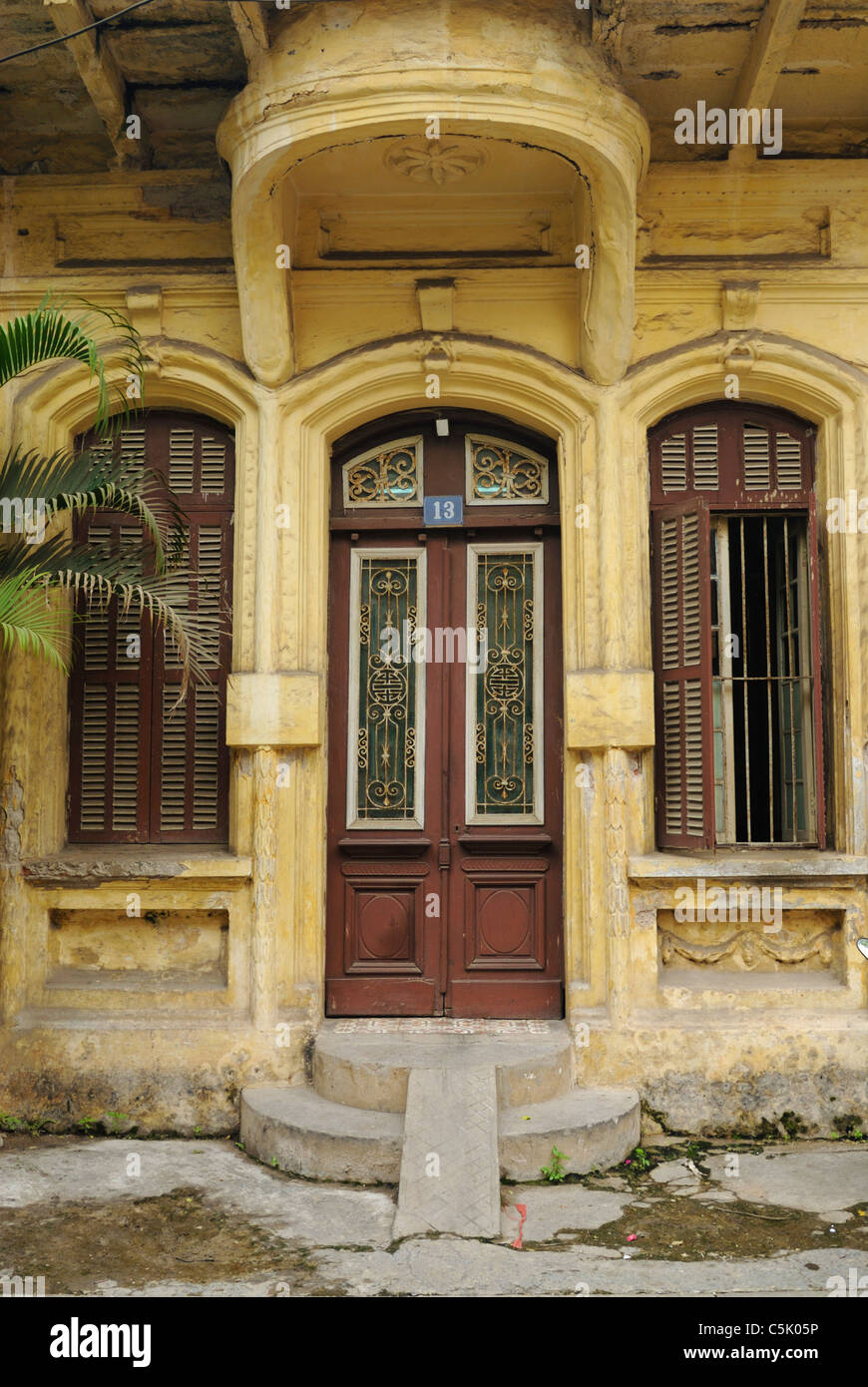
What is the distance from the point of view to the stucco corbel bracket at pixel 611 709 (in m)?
6.46

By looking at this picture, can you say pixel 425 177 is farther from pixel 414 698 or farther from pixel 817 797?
pixel 817 797

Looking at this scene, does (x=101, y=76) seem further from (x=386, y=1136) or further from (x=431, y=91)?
(x=386, y=1136)

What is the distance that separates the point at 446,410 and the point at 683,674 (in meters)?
2.07

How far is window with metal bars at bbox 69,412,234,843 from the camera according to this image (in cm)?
684

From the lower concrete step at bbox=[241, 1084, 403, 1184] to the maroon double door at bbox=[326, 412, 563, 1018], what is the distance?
0.88 m

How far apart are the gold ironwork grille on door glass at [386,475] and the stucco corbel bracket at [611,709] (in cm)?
156

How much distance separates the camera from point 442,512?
6965 mm

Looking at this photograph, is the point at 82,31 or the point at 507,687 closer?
the point at 82,31
